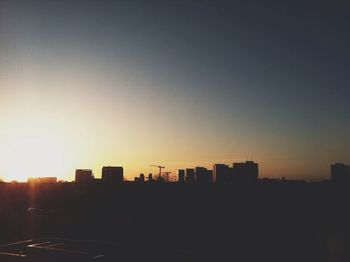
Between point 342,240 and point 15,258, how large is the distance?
2535 centimetres

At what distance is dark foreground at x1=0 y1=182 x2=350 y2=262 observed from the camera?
47.3ft

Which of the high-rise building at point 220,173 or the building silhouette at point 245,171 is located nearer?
the high-rise building at point 220,173

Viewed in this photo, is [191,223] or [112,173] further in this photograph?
[112,173]

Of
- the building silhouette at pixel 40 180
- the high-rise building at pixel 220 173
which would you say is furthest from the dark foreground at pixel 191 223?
the high-rise building at pixel 220 173

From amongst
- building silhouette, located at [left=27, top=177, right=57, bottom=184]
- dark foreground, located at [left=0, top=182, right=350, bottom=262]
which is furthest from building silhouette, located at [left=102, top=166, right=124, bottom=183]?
dark foreground, located at [left=0, top=182, right=350, bottom=262]

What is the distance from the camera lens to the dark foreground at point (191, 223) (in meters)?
14.4

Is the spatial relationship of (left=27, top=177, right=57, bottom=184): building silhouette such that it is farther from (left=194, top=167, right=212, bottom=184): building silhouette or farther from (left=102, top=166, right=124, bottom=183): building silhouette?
(left=194, top=167, right=212, bottom=184): building silhouette

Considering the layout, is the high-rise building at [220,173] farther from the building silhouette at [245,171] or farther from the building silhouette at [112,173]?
the building silhouette at [112,173]

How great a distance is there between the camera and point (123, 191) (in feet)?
190

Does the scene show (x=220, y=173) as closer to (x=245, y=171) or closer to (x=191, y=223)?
(x=245, y=171)

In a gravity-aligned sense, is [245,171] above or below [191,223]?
above

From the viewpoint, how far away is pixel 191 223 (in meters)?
42.8

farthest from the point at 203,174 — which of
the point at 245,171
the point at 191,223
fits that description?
the point at 191,223

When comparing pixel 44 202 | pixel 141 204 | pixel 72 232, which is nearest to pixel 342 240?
pixel 72 232
